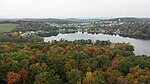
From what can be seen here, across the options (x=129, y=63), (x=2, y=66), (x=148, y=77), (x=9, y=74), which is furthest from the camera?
(x=129, y=63)

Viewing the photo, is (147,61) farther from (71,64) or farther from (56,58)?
(56,58)

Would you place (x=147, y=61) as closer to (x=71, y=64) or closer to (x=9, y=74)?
(x=71, y=64)

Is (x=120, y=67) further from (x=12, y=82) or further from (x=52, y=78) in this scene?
(x=12, y=82)

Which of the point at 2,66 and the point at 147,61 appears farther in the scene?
the point at 147,61

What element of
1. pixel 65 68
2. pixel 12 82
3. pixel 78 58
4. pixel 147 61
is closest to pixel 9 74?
pixel 12 82

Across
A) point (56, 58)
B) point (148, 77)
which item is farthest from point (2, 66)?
point (148, 77)

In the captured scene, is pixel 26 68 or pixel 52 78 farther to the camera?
pixel 26 68

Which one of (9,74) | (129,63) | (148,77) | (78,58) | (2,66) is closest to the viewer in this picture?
(148,77)

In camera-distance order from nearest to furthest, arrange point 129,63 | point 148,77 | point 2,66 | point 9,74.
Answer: point 148,77 < point 9,74 < point 2,66 < point 129,63
